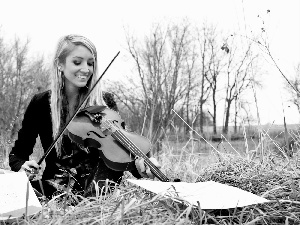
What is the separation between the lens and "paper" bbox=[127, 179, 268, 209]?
3.12 feet

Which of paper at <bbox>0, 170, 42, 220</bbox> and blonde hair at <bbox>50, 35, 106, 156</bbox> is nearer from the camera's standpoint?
paper at <bbox>0, 170, 42, 220</bbox>

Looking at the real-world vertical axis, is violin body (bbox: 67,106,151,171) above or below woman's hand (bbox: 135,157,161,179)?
above

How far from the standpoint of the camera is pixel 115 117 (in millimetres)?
2166

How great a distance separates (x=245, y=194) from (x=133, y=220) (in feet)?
0.99

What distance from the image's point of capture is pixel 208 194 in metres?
1.04

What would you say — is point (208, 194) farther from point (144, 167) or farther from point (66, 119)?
point (66, 119)

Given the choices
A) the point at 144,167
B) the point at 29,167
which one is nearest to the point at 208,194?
the point at 144,167

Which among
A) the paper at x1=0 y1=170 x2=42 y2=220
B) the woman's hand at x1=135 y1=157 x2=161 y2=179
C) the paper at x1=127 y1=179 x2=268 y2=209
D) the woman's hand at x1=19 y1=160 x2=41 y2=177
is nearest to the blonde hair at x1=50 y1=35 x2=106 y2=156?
the woman's hand at x1=19 y1=160 x2=41 y2=177

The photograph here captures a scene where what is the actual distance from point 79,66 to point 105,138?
39 cm

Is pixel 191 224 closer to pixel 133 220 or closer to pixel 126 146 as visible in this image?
pixel 133 220

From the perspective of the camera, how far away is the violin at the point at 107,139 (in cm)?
200

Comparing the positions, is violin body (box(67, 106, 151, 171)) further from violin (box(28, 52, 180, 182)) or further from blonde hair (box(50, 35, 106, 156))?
blonde hair (box(50, 35, 106, 156))

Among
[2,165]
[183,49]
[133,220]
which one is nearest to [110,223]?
[133,220]

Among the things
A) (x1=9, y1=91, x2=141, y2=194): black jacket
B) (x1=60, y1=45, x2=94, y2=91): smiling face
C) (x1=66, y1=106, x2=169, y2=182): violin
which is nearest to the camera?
(x1=66, y1=106, x2=169, y2=182): violin
